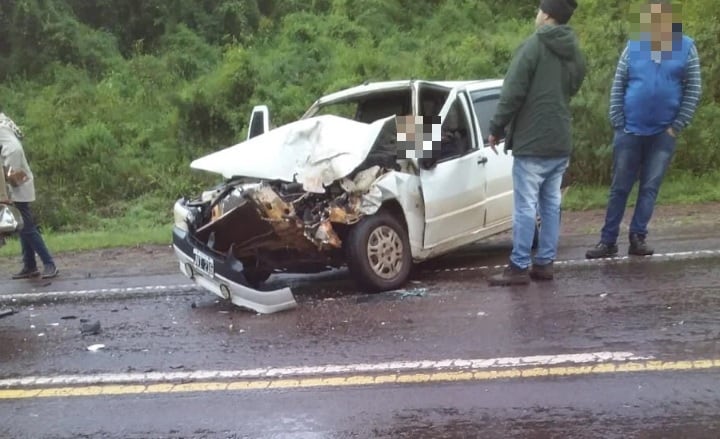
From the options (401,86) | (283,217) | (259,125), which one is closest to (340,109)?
(259,125)

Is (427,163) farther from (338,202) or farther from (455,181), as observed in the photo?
(338,202)

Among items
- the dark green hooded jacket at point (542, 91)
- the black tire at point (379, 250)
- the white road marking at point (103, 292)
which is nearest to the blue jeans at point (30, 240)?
the white road marking at point (103, 292)

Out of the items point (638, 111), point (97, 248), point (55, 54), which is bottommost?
point (97, 248)

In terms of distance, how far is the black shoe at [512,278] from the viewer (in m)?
6.37

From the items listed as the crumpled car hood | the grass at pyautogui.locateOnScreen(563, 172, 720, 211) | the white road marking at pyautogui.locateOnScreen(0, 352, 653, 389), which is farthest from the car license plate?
the grass at pyautogui.locateOnScreen(563, 172, 720, 211)

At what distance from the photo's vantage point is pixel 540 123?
6117mm

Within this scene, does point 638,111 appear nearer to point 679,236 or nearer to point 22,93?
point 679,236

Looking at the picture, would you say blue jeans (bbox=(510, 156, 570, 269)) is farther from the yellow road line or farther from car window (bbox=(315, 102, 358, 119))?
car window (bbox=(315, 102, 358, 119))

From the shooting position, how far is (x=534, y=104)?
6.12m

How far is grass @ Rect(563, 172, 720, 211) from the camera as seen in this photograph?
10.3 m

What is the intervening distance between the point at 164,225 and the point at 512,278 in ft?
23.8

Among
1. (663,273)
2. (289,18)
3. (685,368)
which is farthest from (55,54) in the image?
(685,368)

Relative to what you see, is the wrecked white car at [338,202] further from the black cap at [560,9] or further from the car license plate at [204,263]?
the black cap at [560,9]

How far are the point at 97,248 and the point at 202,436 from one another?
7.07 meters
